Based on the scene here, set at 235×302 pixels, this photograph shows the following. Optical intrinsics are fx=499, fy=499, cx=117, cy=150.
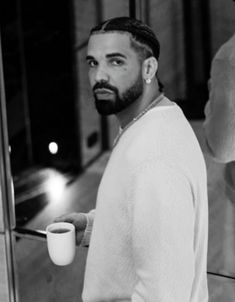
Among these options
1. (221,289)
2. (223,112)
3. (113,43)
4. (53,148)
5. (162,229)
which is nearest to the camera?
(162,229)

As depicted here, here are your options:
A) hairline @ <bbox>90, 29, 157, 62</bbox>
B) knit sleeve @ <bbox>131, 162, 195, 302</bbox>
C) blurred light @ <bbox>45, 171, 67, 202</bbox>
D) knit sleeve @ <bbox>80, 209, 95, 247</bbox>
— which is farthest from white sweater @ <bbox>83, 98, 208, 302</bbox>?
blurred light @ <bbox>45, 171, 67, 202</bbox>

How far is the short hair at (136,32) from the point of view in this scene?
96 cm

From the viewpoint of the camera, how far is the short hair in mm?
961

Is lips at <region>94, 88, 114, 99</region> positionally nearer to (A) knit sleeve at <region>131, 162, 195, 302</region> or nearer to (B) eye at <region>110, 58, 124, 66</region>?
(B) eye at <region>110, 58, 124, 66</region>

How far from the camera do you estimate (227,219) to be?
3.64 feet

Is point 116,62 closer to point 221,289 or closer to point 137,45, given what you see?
point 137,45

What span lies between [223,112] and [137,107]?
20cm

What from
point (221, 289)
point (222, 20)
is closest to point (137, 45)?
point (222, 20)

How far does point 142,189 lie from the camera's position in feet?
2.82

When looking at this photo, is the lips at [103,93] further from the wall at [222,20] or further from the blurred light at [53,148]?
the blurred light at [53,148]

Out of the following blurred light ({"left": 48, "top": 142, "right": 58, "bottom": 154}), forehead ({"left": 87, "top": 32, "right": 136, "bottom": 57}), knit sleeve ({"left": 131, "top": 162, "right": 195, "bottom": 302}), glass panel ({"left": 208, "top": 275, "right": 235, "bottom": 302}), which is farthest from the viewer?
blurred light ({"left": 48, "top": 142, "right": 58, "bottom": 154})

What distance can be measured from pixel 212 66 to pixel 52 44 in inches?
24.6

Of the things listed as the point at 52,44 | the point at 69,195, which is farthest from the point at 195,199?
the point at 52,44

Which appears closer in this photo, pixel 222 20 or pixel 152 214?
pixel 152 214
